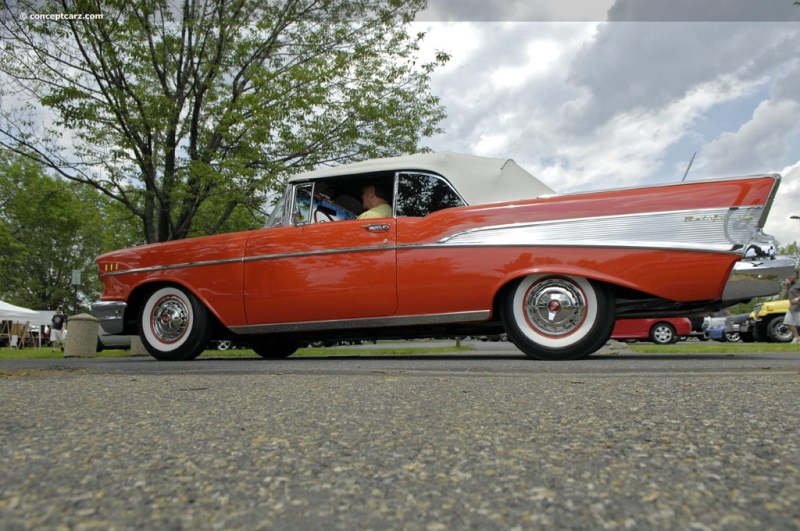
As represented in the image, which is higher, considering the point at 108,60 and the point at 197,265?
the point at 108,60

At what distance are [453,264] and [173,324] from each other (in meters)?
2.98

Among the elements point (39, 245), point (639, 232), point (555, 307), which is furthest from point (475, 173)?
point (39, 245)

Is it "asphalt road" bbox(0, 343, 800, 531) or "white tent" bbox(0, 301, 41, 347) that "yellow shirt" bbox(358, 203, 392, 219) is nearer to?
"asphalt road" bbox(0, 343, 800, 531)

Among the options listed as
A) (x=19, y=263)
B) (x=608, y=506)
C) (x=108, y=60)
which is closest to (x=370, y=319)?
(x=608, y=506)

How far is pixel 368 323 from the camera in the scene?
5301 millimetres

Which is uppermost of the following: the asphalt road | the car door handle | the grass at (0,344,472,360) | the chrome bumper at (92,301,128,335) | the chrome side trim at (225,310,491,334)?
the car door handle

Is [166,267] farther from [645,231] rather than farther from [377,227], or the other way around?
[645,231]

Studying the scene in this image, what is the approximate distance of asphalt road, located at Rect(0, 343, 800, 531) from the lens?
1.19 meters

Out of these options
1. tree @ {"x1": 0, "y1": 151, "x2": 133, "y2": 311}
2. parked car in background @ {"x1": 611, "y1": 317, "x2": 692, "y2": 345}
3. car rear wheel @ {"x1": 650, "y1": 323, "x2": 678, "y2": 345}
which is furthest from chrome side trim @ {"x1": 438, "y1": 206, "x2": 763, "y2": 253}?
tree @ {"x1": 0, "y1": 151, "x2": 133, "y2": 311}

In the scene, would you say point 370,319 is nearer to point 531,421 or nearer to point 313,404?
point 313,404

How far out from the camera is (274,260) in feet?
18.3

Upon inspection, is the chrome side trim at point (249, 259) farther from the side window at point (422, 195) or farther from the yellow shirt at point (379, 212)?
the side window at point (422, 195)

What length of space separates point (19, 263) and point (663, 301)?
37.3 m

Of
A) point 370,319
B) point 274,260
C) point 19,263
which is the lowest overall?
point 370,319
